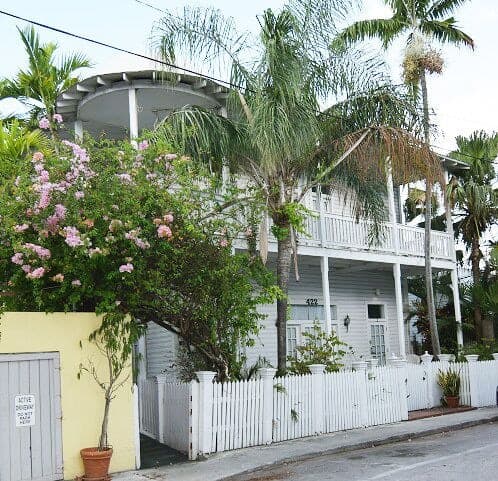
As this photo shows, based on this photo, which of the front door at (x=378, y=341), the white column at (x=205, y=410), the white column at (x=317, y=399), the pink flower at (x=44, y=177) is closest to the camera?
the pink flower at (x=44, y=177)

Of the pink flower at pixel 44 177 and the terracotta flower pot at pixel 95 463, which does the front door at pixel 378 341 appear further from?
the pink flower at pixel 44 177

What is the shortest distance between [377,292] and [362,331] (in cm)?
149

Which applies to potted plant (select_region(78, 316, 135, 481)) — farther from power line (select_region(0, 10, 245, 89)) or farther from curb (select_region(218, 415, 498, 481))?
power line (select_region(0, 10, 245, 89))

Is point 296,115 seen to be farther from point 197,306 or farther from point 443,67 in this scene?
point 443,67

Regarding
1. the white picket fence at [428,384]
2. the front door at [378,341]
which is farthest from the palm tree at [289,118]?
the front door at [378,341]

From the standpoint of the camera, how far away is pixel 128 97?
15.0 m

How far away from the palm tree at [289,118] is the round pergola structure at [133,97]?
0.92m

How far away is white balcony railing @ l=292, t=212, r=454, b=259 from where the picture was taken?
17.7 meters

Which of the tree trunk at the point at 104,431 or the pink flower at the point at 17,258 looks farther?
the tree trunk at the point at 104,431

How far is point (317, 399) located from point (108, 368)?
172 inches

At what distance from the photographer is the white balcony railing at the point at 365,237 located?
17.7m

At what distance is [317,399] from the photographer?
42.0ft

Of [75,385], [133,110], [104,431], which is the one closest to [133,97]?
[133,110]

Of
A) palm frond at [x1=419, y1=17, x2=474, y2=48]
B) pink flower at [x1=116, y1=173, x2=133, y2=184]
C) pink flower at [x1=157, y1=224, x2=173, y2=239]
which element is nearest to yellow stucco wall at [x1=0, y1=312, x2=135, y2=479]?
pink flower at [x1=157, y1=224, x2=173, y2=239]
